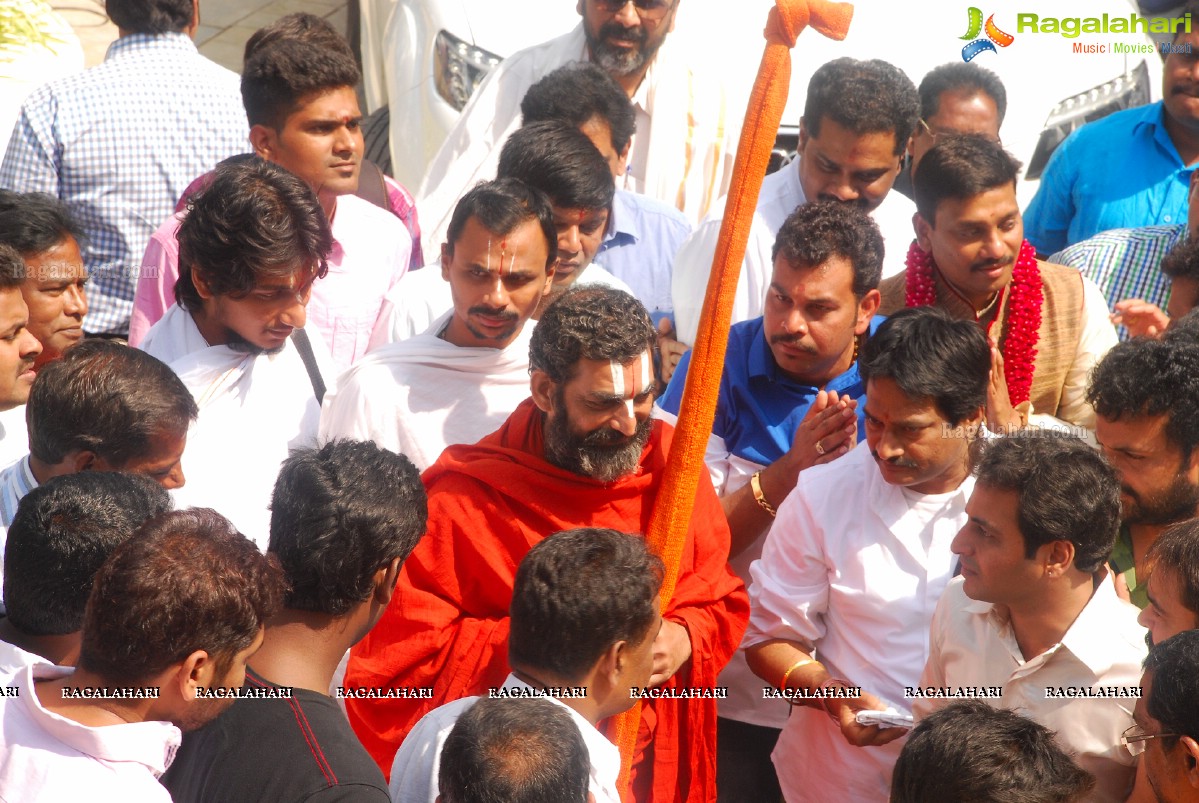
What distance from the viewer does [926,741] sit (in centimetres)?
213

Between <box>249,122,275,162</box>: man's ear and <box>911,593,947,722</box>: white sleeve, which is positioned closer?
<box>911,593,947,722</box>: white sleeve

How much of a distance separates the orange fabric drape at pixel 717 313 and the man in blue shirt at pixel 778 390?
0.54m

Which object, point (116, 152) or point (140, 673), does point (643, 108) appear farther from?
point (140, 673)

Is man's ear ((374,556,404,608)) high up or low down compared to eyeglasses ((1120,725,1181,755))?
up

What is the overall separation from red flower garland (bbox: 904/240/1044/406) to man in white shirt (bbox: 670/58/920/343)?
0.34 metres

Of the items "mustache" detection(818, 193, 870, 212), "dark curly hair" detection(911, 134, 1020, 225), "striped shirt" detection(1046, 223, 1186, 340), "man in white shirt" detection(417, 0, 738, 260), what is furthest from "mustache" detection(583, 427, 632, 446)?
"man in white shirt" detection(417, 0, 738, 260)

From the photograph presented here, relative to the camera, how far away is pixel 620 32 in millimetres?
4812

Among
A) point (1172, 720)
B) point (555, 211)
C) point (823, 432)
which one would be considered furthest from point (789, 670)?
point (555, 211)

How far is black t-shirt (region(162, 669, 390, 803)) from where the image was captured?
2.01 metres

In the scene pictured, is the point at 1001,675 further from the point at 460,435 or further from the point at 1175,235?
the point at 1175,235

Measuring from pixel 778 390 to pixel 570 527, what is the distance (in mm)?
810

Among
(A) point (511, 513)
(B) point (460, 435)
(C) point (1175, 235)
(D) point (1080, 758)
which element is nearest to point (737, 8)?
(C) point (1175, 235)

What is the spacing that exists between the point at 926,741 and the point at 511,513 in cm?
109

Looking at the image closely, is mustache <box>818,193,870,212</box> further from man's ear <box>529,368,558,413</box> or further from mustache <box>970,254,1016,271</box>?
man's ear <box>529,368,558,413</box>
